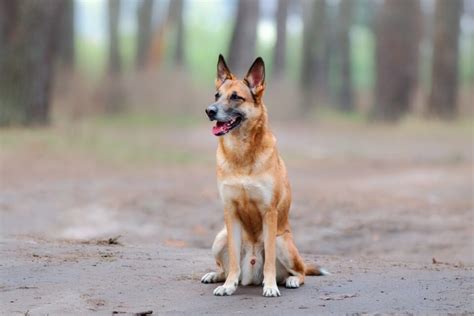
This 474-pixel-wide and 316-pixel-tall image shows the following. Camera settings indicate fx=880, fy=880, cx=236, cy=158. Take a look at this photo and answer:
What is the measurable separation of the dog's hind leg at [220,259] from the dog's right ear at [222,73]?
121cm

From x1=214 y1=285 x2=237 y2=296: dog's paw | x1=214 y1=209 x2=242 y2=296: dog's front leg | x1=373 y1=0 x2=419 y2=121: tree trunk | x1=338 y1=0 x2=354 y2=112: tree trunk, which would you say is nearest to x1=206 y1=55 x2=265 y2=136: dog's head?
x1=214 y1=209 x2=242 y2=296: dog's front leg

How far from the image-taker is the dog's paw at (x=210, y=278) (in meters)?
7.22

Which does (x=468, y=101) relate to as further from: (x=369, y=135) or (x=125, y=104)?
(x=125, y=104)

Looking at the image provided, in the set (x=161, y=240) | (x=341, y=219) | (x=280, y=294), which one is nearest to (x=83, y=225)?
(x=161, y=240)

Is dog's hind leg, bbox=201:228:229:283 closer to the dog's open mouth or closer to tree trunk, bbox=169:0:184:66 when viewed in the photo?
the dog's open mouth

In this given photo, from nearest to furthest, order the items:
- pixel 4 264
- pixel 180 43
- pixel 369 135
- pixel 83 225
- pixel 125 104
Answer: pixel 4 264, pixel 83 225, pixel 369 135, pixel 125 104, pixel 180 43

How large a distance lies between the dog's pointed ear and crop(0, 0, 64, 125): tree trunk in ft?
45.3

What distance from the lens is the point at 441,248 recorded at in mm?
10484

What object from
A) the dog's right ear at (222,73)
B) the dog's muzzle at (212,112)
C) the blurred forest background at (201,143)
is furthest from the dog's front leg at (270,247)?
the blurred forest background at (201,143)

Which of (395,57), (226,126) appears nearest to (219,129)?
(226,126)

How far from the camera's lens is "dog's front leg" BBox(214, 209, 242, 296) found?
6773 millimetres

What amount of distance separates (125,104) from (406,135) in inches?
350

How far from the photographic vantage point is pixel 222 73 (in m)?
7.14

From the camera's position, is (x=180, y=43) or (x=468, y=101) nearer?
(x=468, y=101)
